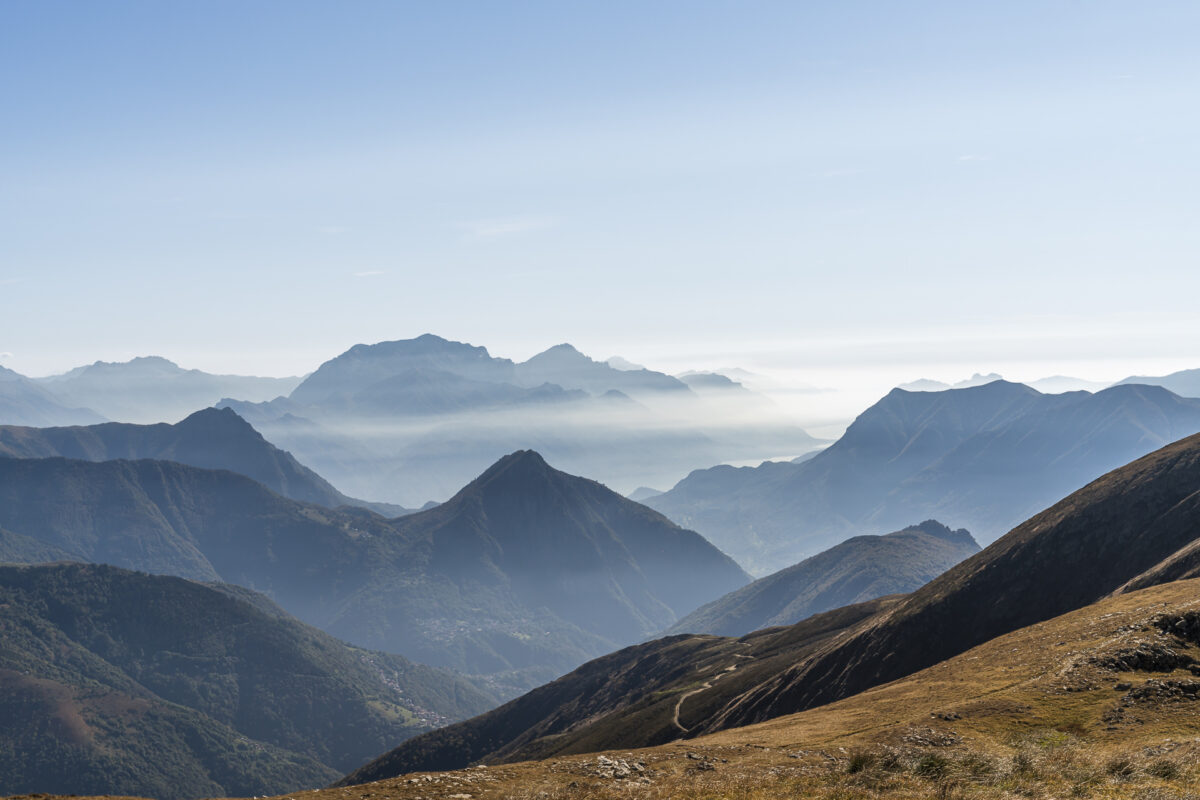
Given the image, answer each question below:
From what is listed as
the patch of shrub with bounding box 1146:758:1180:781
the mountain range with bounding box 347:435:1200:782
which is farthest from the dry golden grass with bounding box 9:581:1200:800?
the mountain range with bounding box 347:435:1200:782

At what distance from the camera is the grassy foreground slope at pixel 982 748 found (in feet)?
145

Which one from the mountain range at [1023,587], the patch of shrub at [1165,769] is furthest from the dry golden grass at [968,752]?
the mountain range at [1023,587]

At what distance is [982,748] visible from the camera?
56.2 meters

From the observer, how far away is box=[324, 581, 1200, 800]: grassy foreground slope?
44281mm

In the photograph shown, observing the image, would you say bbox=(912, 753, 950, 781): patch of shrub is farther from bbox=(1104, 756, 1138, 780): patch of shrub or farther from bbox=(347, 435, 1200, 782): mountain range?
bbox=(347, 435, 1200, 782): mountain range

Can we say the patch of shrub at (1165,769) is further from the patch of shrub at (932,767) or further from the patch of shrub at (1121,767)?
the patch of shrub at (932,767)

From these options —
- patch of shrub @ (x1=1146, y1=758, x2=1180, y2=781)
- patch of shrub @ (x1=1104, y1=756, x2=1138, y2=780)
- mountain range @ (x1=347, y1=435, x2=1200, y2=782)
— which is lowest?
mountain range @ (x1=347, y1=435, x2=1200, y2=782)

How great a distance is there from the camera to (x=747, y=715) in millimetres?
175875

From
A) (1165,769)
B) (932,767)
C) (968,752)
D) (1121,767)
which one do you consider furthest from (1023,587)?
(1165,769)

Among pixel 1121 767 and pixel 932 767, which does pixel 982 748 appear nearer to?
pixel 932 767

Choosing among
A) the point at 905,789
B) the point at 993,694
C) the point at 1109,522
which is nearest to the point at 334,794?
the point at 905,789

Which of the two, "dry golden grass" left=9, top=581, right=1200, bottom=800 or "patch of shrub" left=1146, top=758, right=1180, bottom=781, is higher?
"patch of shrub" left=1146, top=758, right=1180, bottom=781

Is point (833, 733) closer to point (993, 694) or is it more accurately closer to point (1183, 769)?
point (993, 694)

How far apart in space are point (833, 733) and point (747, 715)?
110 meters
